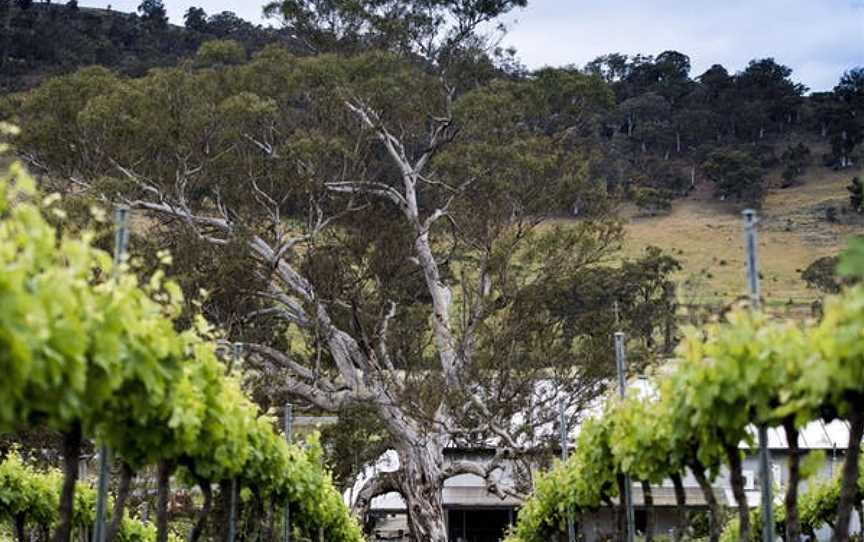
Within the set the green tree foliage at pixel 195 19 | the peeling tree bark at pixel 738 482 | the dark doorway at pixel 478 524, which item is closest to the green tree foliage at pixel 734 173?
the green tree foliage at pixel 195 19

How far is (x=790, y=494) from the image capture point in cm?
704

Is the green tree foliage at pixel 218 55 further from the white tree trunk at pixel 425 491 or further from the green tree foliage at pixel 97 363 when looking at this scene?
the green tree foliage at pixel 97 363

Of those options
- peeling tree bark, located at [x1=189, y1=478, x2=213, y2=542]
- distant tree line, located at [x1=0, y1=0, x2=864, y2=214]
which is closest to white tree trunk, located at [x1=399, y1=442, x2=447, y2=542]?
peeling tree bark, located at [x1=189, y1=478, x2=213, y2=542]

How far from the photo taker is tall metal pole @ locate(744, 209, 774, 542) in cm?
638

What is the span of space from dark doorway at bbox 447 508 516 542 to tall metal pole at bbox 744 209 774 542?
27507mm

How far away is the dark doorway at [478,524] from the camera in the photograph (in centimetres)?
3406

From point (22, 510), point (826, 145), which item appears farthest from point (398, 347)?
point (826, 145)

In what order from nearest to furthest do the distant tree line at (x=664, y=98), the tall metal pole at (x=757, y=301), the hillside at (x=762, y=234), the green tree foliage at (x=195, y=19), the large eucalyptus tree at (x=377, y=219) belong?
the tall metal pole at (x=757, y=301) → the large eucalyptus tree at (x=377, y=219) → the distant tree line at (x=664, y=98) → the hillside at (x=762, y=234) → the green tree foliage at (x=195, y=19)

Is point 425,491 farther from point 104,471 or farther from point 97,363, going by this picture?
point 97,363

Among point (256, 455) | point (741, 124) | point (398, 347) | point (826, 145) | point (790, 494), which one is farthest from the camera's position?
point (826, 145)

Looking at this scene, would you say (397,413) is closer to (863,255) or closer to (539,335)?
(539,335)

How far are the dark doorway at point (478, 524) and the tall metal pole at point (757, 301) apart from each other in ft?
90.2

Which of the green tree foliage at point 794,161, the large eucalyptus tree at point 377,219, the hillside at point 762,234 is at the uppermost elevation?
the green tree foliage at point 794,161

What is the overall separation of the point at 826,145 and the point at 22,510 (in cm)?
6818
